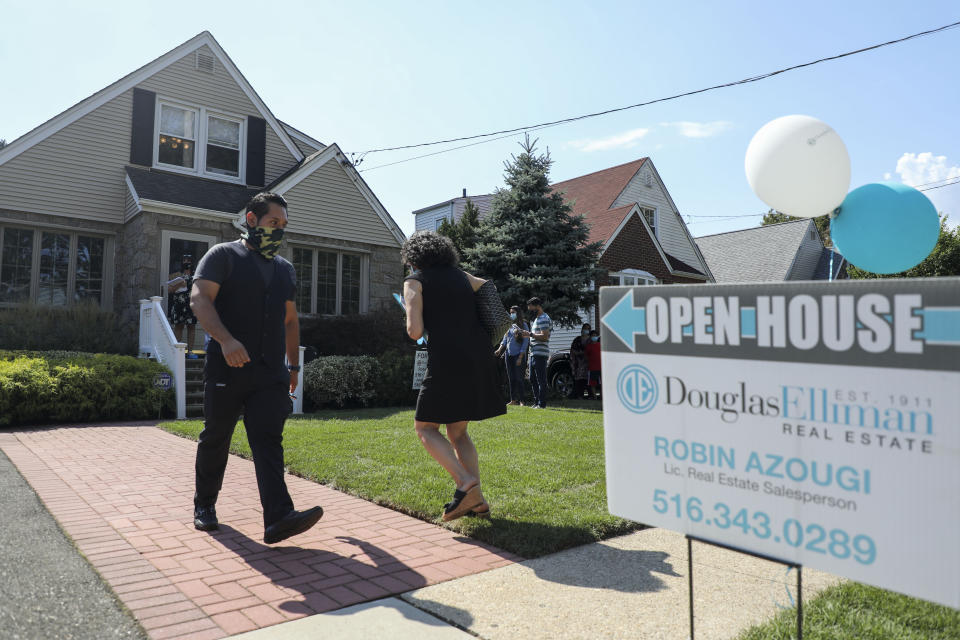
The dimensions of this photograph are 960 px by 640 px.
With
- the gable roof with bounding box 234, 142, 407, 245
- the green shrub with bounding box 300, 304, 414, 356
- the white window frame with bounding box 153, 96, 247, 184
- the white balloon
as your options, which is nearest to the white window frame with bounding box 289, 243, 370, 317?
the gable roof with bounding box 234, 142, 407, 245

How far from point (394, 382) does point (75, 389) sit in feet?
16.4

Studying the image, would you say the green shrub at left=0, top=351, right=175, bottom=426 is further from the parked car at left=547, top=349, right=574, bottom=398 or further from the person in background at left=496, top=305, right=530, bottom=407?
the parked car at left=547, top=349, right=574, bottom=398

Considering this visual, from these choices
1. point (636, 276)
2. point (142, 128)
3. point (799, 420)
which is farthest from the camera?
point (636, 276)

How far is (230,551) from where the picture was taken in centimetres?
377

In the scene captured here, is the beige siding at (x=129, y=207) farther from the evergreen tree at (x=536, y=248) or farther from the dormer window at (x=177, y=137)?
the evergreen tree at (x=536, y=248)

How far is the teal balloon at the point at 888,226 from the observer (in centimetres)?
337

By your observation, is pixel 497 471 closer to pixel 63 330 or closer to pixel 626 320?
pixel 626 320

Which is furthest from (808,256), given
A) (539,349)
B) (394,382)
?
(394,382)

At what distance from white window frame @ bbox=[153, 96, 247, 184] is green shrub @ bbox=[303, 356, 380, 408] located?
6.51m

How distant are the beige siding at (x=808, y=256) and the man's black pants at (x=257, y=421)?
32.0 m

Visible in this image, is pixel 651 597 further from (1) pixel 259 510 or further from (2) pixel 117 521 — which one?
(2) pixel 117 521

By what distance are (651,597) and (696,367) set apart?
4.25 feet

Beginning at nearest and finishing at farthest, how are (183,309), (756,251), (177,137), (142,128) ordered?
(183,309), (142,128), (177,137), (756,251)

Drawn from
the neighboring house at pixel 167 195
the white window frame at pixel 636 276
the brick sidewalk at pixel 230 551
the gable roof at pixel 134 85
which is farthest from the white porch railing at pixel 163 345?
the white window frame at pixel 636 276
